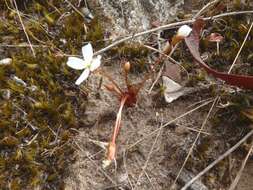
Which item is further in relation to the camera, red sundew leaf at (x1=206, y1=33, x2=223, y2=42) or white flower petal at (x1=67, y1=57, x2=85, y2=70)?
red sundew leaf at (x1=206, y1=33, x2=223, y2=42)

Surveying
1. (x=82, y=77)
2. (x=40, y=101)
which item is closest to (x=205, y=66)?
(x=82, y=77)

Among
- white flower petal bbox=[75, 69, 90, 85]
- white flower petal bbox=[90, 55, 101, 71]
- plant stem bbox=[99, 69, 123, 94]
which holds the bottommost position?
plant stem bbox=[99, 69, 123, 94]

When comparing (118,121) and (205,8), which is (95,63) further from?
(205,8)

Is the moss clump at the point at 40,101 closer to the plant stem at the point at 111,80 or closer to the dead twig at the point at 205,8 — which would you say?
the plant stem at the point at 111,80

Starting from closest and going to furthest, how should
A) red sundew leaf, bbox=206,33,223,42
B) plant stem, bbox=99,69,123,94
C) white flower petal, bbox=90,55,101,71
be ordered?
white flower petal, bbox=90,55,101,71 < plant stem, bbox=99,69,123,94 < red sundew leaf, bbox=206,33,223,42

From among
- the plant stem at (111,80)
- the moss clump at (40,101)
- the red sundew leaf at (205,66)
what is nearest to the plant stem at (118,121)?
the plant stem at (111,80)

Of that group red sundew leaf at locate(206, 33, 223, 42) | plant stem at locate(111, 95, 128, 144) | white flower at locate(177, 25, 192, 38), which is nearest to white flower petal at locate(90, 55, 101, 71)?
plant stem at locate(111, 95, 128, 144)

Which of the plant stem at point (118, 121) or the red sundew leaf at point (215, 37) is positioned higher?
the red sundew leaf at point (215, 37)

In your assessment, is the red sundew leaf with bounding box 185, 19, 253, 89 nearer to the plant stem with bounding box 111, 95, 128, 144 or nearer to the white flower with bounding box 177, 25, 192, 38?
the white flower with bounding box 177, 25, 192, 38

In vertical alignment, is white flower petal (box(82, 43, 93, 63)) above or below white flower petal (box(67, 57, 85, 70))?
above
